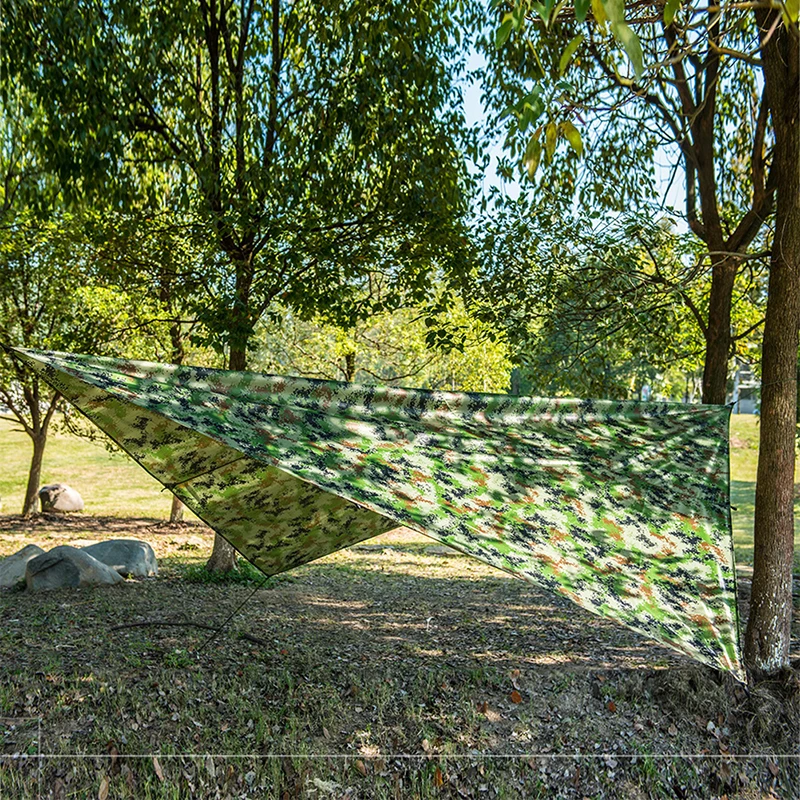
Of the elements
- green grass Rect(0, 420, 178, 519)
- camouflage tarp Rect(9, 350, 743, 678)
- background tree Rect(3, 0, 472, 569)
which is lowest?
green grass Rect(0, 420, 178, 519)

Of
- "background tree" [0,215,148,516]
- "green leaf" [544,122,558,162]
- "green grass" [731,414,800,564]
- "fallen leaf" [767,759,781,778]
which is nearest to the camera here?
"green leaf" [544,122,558,162]

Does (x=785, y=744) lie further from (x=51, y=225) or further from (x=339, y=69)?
(x=51, y=225)

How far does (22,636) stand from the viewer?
4.18 metres

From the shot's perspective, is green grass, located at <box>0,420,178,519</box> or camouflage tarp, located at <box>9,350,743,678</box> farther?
green grass, located at <box>0,420,178,519</box>

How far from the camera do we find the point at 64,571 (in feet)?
18.2

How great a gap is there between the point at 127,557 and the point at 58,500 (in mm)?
6518

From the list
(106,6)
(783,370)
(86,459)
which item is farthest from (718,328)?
(86,459)

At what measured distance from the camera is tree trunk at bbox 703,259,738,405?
202 inches

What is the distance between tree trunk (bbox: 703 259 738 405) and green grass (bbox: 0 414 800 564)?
5.25m

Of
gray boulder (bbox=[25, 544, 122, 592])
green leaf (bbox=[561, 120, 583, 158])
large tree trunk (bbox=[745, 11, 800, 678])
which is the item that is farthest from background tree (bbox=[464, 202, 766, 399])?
gray boulder (bbox=[25, 544, 122, 592])

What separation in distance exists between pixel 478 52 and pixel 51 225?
455 centimetres

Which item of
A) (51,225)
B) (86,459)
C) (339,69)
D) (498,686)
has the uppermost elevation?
(339,69)

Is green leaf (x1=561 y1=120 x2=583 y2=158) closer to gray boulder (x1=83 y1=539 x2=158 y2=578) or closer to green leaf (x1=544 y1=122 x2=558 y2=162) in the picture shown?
green leaf (x1=544 y1=122 x2=558 y2=162)

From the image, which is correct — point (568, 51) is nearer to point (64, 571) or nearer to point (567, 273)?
point (567, 273)
